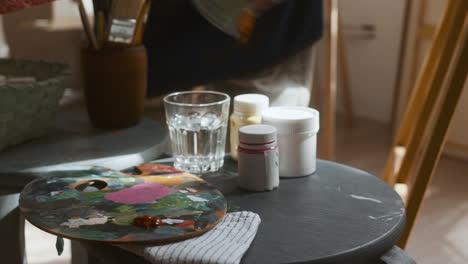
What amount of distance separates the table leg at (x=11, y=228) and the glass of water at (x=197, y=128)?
9.9 inches

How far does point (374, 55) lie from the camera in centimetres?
270

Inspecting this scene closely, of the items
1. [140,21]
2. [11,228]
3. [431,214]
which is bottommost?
[431,214]

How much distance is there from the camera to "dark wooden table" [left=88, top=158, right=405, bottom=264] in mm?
625

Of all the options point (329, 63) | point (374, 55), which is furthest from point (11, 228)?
point (374, 55)

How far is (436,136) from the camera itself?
2.83ft

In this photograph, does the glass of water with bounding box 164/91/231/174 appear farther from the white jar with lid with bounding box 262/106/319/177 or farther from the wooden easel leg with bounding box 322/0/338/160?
the wooden easel leg with bounding box 322/0/338/160

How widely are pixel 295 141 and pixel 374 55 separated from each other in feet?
6.53

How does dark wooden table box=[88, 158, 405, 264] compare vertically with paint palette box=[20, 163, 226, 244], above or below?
below

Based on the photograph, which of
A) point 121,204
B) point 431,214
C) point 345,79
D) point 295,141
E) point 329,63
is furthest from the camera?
point 345,79

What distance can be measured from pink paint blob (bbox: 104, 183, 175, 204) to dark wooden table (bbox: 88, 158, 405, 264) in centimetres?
9

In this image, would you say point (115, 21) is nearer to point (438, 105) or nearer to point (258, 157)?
point (258, 157)

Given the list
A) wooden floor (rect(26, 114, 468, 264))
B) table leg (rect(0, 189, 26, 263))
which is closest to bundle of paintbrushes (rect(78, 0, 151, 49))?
table leg (rect(0, 189, 26, 263))

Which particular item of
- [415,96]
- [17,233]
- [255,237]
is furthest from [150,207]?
[415,96]

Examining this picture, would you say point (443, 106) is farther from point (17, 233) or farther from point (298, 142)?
point (17, 233)
